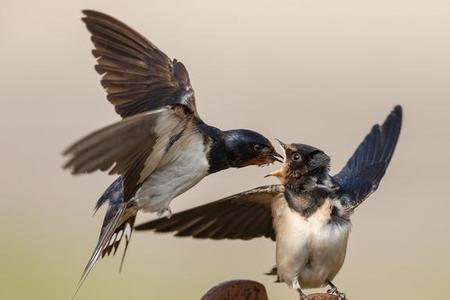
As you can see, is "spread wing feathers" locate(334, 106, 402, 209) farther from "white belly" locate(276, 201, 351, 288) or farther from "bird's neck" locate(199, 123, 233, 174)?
"bird's neck" locate(199, 123, 233, 174)

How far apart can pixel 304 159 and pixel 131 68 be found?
0.84 metres

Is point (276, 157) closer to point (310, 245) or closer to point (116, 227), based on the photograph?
point (310, 245)

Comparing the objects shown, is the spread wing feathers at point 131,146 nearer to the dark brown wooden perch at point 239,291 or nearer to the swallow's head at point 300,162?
the swallow's head at point 300,162

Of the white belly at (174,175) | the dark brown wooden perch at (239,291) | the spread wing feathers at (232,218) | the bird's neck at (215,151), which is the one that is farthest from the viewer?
the bird's neck at (215,151)

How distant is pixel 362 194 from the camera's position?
4191mm

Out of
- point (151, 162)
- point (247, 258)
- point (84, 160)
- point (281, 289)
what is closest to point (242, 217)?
point (151, 162)

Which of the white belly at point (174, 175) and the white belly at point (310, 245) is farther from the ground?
the white belly at point (174, 175)

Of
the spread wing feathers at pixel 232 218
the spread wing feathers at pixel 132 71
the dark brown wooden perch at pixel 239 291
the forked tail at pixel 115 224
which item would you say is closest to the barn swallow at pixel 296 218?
the spread wing feathers at pixel 232 218

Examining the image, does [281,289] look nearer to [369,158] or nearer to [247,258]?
[247,258]

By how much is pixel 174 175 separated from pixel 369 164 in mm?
696

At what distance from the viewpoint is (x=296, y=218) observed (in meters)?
4.01

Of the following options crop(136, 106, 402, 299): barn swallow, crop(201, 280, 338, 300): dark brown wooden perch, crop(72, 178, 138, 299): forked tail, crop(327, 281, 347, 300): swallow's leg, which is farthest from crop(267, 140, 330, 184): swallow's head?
crop(201, 280, 338, 300): dark brown wooden perch

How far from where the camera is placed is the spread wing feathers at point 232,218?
3.96m

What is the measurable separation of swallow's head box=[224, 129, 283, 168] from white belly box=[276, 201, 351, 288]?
399 mm
